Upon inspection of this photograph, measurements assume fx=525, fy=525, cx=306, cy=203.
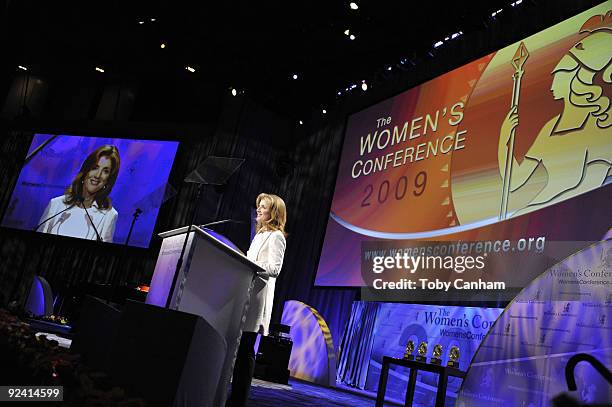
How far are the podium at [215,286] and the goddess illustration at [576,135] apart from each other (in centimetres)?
301

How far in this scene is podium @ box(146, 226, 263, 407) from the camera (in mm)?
2266

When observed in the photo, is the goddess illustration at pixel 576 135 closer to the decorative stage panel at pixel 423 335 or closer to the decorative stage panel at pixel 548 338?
the decorative stage panel at pixel 423 335

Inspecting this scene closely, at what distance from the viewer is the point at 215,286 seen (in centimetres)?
238

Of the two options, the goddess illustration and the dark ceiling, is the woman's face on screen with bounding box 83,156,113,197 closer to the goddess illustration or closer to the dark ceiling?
the dark ceiling

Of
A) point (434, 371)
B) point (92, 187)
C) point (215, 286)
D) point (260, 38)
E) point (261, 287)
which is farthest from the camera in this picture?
point (92, 187)

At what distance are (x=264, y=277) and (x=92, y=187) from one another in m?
7.78

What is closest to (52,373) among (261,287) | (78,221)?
(261,287)

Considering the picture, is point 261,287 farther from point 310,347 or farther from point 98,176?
point 98,176

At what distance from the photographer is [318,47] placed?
7586 millimetres

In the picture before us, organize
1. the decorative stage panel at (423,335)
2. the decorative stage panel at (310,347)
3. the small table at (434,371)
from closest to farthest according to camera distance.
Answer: the small table at (434,371) → the decorative stage panel at (423,335) → the decorative stage panel at (310,347)

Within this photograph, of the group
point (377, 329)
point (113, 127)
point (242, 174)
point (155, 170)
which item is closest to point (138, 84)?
point (113, 127)

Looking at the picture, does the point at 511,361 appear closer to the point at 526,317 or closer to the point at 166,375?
the point at 526,317

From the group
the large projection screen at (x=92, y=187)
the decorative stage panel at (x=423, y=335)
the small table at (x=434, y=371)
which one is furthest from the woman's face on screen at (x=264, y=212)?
the large projection screen at (x=92, y=187)

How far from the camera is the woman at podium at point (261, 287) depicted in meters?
2.48
